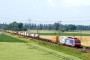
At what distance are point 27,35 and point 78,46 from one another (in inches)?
2614

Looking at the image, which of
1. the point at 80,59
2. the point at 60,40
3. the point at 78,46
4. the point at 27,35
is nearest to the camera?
the point at 80,59

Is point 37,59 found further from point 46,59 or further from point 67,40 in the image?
point 67,40

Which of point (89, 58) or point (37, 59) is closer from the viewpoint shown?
point (37, 59)

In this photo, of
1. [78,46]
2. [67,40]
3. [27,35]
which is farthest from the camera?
[27,35]

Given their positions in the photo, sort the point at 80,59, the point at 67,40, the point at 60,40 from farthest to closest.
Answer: the point at 60,40 → the point at 67,40 → the point at 80,59

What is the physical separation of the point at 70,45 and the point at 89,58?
2625cm

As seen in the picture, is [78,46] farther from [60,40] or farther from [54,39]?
[54,39]

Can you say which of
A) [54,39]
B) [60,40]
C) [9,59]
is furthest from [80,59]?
[54,39]

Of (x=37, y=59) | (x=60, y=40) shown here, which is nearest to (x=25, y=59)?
(x=37, y=59)

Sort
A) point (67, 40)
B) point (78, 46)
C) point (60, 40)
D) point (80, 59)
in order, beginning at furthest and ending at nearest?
point (60, 40) < point (67, 40) < point (78, 46) < point (80, 59)

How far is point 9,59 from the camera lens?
103ft

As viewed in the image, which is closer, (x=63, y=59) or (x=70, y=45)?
(x=63, y=59)

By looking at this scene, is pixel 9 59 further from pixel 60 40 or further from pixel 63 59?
pixel 60 40

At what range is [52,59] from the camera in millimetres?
32531
